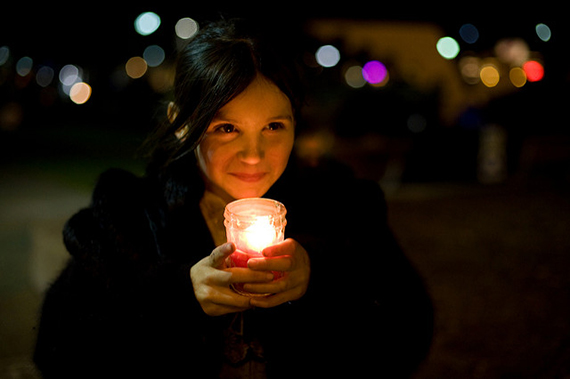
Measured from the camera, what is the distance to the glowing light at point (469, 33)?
9242 mm

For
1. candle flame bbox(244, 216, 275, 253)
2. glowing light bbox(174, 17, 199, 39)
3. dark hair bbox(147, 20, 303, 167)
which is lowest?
candle flame bbox(244, 216, 275, 253)

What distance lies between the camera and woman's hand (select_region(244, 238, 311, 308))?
4.49 ft

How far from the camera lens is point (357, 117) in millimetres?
10789

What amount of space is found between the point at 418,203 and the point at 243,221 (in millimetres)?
7201

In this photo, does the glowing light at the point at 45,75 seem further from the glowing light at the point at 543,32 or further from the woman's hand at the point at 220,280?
the woman's hand at the point at 220,280

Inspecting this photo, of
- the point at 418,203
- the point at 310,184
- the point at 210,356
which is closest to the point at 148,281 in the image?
the point at 210,356

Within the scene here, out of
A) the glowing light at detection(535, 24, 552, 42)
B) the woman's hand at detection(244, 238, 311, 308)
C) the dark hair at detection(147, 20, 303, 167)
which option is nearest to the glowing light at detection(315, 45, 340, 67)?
the glowing light at detection(535, 24, 552, 42)

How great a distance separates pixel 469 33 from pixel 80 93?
32441mm

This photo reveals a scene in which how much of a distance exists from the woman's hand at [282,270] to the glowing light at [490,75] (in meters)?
15.1

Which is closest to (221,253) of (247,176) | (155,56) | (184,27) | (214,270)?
(214,270)

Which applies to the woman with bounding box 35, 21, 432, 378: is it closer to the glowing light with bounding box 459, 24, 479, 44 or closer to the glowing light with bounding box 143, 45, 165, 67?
the glowing light with bounding box 459, 24, 479, 44

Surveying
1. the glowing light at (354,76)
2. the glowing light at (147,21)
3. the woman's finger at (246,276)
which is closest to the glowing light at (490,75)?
the glowing light at (354,76)

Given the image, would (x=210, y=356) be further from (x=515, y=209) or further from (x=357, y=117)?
(x=357, y=117)

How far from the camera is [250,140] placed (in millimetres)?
1653
